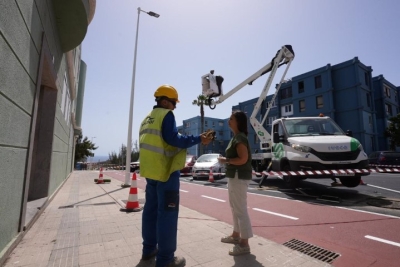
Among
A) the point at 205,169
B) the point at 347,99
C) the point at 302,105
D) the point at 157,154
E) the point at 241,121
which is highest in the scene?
the point at 302,105

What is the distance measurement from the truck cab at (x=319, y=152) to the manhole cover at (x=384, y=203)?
28.9 inches

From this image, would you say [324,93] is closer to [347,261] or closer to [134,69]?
[134,69]

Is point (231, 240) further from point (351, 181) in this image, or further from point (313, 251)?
point (351, 181)

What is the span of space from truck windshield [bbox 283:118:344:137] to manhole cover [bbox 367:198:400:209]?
240 centimetres

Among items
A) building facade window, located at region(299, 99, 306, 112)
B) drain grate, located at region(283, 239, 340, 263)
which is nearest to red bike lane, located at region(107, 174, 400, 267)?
drain grate, located at region(283, 239, 340, 263)

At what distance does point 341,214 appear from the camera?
476 cm

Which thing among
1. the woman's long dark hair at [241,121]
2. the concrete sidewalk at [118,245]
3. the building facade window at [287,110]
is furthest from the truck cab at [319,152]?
the building facade window at [287,110]

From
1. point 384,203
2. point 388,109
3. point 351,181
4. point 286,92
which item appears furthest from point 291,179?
point 388,109

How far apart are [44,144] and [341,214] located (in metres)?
7.47

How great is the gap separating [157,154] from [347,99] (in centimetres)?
3302

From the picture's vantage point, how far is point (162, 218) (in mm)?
2391

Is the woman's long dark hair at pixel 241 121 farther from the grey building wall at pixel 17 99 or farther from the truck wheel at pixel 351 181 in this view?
the truck wheel at pixel 351 181

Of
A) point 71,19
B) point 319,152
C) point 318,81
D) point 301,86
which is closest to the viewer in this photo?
point 71,19

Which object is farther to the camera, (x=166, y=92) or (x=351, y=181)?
(x=351, y=181)
